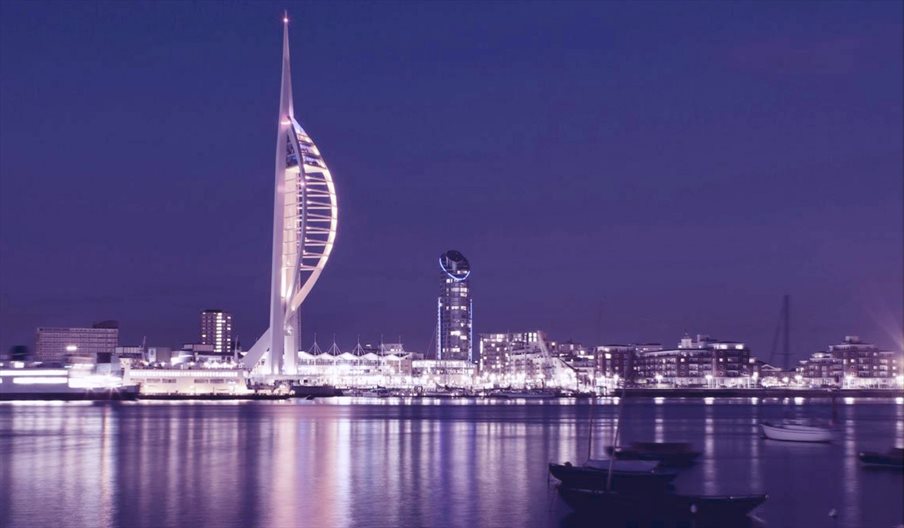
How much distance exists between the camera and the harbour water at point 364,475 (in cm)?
2345

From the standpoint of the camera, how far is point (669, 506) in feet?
70.9

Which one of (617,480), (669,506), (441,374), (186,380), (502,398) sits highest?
(617,480)

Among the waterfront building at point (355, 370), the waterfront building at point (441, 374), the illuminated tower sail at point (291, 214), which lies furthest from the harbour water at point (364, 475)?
the waterfront building at point (441, 374)

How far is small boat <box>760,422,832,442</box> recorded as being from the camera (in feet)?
148

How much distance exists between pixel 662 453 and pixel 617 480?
1217cm

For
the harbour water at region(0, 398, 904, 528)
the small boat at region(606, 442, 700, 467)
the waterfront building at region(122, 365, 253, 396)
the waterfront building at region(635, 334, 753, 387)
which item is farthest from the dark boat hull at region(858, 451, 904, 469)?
the waterfront building at region(635, 334, 753, 387)

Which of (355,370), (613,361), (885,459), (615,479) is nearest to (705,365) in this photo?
(613,361)

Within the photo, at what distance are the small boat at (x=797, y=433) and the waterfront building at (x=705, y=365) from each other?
108248mm

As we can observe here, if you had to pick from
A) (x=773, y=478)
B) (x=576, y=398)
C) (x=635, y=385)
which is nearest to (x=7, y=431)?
(x=773, y=478)

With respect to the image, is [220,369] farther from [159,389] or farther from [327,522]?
[327,522]

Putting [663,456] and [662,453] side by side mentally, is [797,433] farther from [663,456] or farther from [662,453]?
[663,456]

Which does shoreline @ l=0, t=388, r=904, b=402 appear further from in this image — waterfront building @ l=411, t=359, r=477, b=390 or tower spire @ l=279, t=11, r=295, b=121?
tower spire @ l=279, t=11, r=295, b=121

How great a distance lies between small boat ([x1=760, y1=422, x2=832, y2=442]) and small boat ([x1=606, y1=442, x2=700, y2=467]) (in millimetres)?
10717

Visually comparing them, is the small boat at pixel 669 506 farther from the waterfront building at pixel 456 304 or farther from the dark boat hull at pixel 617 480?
the waterfront building at pixel 456 304
